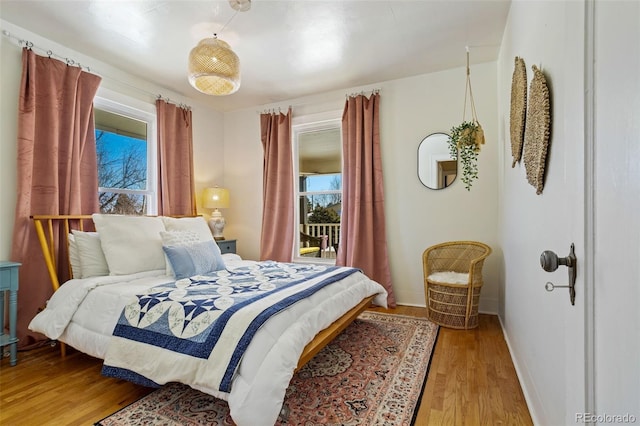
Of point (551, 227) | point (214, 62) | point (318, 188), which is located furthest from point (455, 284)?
point (214, 62)

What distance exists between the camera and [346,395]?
1884 mm

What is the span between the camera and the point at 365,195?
380cm

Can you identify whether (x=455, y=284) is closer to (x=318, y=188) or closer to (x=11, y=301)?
(x=318, y=188)

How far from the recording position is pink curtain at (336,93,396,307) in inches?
148

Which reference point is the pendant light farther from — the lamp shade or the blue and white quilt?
the lamp shade

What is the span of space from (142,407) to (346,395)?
1.14 m

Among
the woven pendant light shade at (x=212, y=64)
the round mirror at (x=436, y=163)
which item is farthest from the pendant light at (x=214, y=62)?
the round mirror at (x=436, y=163)

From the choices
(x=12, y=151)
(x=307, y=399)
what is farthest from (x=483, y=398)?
(x=12, y=151)

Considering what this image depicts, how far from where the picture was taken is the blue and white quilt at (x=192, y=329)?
1.59m

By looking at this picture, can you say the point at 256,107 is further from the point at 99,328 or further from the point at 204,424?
the point at 204,424

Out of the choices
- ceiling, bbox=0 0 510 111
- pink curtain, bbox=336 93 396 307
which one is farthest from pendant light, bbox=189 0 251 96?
pink curtain, bbox=336 93 396 307

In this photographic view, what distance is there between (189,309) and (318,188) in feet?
9.30

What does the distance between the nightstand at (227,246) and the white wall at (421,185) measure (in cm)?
205

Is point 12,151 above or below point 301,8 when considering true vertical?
below
